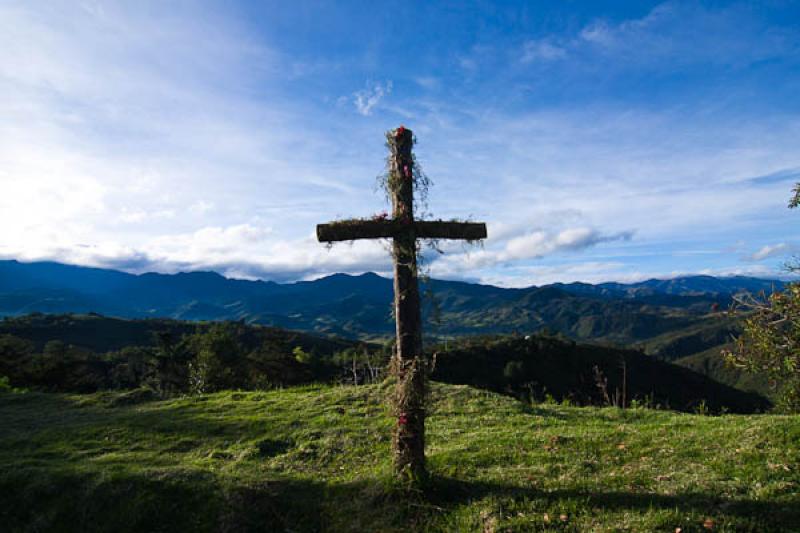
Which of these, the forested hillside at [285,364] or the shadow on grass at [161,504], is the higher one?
the shadow on grass at [161,504]

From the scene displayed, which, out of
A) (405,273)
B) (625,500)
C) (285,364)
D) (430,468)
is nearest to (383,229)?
(405,273)

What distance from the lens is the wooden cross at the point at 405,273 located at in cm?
745

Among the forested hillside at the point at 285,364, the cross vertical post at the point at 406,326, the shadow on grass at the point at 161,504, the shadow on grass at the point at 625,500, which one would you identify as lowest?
the forested hillside at the point at 285,364

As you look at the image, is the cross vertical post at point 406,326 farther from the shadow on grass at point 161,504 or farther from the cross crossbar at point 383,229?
the shadow on grass at point 161,504

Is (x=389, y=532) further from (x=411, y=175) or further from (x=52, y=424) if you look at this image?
(x=52, y=424)

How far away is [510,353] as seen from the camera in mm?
97688

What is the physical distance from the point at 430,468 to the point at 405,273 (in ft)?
11.7

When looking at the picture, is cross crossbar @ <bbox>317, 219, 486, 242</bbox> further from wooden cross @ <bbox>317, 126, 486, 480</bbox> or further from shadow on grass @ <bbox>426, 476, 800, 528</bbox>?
shadow on grass @ <bbox>426, 476, 800, 528</bbox>

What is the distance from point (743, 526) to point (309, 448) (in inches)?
306

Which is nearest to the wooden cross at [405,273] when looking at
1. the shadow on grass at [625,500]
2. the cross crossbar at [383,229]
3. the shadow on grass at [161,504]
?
the cross crossbar at [383,229]

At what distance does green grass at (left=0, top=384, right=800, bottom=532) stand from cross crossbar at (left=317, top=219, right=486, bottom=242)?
13.6 feet

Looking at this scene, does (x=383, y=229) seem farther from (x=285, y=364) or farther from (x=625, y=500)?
(x=285, y=364)

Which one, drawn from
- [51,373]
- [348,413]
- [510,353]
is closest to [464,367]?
[510,353]

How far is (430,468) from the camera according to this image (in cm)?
816
